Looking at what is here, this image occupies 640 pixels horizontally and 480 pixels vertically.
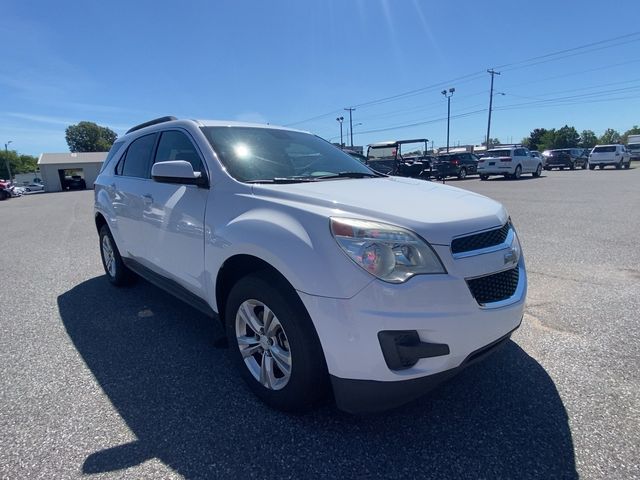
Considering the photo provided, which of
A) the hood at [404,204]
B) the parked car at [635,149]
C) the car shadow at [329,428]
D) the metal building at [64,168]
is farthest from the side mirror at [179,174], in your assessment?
the parked car at [635,149]

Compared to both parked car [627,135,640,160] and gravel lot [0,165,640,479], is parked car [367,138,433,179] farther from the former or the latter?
parked car [627,135,640,160]

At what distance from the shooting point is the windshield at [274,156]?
2860mm

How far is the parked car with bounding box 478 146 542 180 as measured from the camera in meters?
23.9

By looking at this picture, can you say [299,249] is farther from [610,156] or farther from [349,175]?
[610,156]

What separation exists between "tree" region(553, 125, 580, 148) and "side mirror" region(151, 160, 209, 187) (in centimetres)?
10753

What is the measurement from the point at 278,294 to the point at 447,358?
3.02ft

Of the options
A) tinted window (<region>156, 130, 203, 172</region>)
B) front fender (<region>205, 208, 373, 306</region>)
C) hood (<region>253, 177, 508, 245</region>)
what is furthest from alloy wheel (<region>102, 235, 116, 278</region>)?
hood (<region>253, 177, 508, 245</region>)

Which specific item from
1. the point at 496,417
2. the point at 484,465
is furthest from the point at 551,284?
the point at 484,465

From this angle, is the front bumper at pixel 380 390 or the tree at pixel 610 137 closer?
the front bumper at pixel 380 390

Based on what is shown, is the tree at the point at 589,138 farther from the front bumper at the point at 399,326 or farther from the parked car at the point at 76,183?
the front bumper at the point at 399,326

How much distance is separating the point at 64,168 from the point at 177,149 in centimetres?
5308

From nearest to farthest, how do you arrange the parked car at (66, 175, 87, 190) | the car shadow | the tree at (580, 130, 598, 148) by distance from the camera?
the car shadow → the parked car at (66, 175, 87, 190) → the tree at (580, 130, 598, 148)

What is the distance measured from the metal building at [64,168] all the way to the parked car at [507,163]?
41.1 m

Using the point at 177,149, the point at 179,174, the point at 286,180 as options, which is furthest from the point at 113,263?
the point at 286,180
